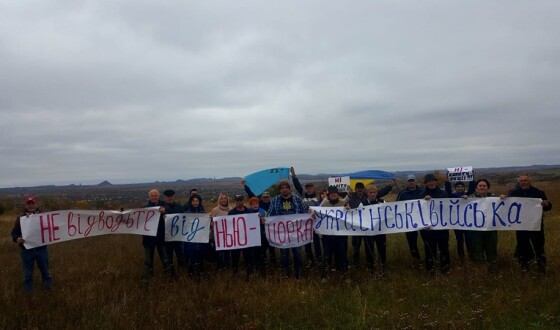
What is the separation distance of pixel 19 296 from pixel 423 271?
745 cm

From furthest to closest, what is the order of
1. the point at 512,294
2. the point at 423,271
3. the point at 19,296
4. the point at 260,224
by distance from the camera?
the point at 260,224 → the point at 423,271 → the point at 19,296 → the point at 512,294

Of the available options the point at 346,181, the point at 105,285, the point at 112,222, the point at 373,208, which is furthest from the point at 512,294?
the point at 112,222

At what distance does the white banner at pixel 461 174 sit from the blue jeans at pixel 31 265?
8.53 metres

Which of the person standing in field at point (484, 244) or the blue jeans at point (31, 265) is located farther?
the person standing in field at point (484, 244)

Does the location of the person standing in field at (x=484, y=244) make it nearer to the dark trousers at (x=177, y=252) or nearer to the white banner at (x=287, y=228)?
the white banner at (x=287, y=228)

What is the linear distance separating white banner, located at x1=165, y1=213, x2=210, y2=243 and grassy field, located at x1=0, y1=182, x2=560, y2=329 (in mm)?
855

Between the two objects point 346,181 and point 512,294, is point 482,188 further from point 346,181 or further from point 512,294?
point 346,181

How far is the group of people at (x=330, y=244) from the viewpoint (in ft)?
27.5

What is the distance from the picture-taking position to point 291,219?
9352 millimetres

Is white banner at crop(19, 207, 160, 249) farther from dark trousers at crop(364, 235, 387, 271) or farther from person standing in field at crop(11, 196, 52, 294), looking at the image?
dark trousers at crop(364, 235, 387, 271)

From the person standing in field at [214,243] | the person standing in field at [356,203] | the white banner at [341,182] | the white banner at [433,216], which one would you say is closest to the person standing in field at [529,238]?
the white banner at [433,216]

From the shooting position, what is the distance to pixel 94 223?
374 inches

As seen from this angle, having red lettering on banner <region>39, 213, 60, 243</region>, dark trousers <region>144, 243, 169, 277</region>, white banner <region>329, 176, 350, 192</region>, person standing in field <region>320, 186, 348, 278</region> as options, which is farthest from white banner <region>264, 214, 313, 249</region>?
red lettering on banner <region>39, 213, 60, 243</region>

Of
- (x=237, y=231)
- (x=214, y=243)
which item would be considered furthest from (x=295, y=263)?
(x=214, y=243)
